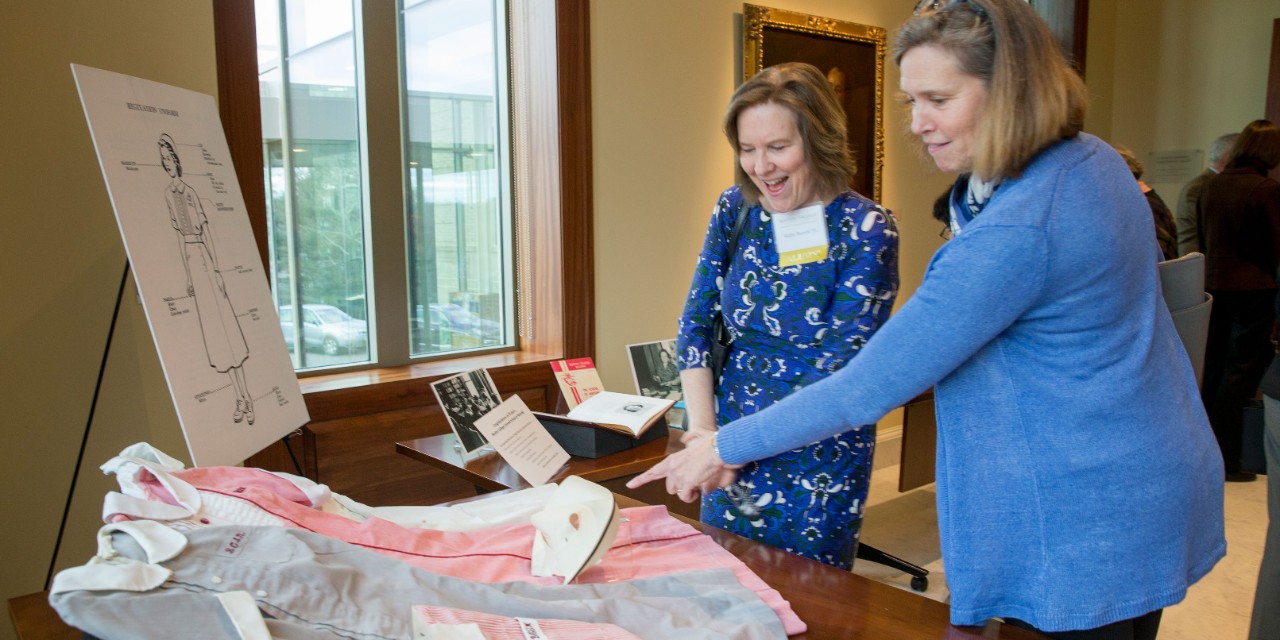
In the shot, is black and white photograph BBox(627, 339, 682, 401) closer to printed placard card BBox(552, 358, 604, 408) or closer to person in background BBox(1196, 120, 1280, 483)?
printed placard card BBox(552, 358, 604, 408)

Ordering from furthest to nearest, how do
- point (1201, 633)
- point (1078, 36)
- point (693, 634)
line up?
point (1078, 36) → point (1201, 633) → point (693, 634)

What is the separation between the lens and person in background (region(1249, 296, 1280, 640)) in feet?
6.70

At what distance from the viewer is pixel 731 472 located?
1378 millimetres

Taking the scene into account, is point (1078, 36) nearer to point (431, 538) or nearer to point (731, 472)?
point (731, 472)

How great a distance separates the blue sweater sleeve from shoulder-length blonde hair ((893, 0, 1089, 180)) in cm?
9

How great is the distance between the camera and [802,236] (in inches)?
61.4

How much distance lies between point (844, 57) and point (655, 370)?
A: 207cm

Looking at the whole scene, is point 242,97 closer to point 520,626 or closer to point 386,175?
point 386,175

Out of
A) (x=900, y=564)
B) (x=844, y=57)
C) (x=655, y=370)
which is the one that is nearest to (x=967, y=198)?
(x=655, y=370)

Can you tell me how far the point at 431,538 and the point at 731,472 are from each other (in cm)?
47

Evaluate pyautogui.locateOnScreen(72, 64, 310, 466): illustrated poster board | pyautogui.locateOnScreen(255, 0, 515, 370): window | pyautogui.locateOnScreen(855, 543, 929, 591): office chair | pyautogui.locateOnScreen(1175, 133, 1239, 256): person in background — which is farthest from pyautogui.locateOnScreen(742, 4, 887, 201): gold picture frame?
pyautogui.locateOnScreen(72, 64, 310, 466): illustrated poster board

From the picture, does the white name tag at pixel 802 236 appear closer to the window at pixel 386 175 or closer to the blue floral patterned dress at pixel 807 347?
the blue floral patterned dress at pixel 807 347

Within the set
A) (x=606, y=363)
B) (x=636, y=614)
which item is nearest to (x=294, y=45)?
(x=606, y=363)

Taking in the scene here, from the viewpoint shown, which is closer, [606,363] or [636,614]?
[636,614]
